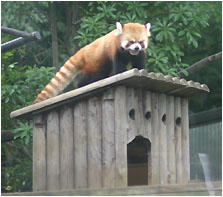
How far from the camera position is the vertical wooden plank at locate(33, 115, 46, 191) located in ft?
17.8

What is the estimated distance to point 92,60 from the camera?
19.1 feet

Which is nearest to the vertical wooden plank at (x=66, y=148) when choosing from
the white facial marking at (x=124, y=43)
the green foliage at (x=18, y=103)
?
the white facial marking at (x=124, y=43)

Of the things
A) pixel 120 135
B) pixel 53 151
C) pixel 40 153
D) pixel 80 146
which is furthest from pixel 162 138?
pixel 40 153

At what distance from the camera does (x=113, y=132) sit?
195 inches

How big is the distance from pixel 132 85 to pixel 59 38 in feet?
12.7

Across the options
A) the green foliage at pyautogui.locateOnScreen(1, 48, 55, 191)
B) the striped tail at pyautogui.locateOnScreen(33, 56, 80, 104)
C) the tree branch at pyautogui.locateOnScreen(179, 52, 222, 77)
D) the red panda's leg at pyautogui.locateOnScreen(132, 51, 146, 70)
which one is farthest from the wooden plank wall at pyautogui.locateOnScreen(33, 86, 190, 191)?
the tree branch at pyautogui.locateOnScreen(179, 52, 222, 77)

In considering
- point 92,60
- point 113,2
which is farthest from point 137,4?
point 92,60

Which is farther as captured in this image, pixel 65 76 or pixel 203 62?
pixel 203 62

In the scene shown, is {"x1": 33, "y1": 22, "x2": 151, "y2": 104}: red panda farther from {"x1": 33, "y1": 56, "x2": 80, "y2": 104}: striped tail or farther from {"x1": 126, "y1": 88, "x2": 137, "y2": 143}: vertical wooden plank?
{"x1": 126, "y1": 88, "x2": 137, "y2": 143}: vertical wooden plank

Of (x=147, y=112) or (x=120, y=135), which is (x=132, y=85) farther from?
(x=120, y=135)

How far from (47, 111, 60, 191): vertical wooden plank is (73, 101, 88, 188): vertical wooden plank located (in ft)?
0.69

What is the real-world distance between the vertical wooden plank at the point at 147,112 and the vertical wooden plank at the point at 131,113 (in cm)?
14

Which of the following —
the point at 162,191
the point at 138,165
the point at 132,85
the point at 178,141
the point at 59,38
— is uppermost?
the point at 59,38

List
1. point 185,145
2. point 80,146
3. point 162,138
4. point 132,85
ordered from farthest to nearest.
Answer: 1. point 185,145
2. point 162,138
3. point 80,146
4. point 132,85
